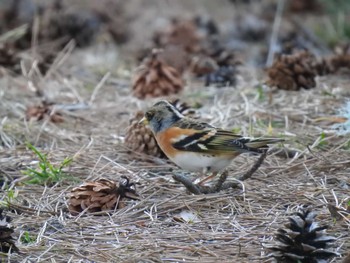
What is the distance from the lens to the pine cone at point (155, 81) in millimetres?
6926

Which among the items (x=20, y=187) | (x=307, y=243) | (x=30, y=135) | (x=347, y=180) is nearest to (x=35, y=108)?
(x=30, y=135)

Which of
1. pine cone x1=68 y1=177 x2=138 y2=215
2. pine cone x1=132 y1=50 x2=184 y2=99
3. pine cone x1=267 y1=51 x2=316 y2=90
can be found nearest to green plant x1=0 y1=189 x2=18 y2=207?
pine cone x1=68 y1=177 x2=138 y2=215

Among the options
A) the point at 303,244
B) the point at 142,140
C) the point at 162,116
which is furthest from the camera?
the point at 142,140

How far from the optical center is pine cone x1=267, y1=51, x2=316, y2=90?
21.4 feet

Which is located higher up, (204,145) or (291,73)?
(204,145)

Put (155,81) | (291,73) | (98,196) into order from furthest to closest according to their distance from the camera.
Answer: (155,81)
(291,73)
(98,196)

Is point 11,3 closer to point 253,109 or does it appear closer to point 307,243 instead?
point 253,109

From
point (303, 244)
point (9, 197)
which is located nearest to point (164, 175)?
point (9, 197)

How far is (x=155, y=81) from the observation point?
Answer: 22.8 feet

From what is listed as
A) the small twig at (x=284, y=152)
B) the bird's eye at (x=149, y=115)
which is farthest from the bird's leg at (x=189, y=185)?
the small twig at (x=284, y=152)

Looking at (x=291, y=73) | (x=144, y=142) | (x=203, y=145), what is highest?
(x=203, y=145)

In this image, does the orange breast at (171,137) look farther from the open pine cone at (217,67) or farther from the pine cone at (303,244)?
the open pine cone at (217,67)

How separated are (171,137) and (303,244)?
56.4 inches

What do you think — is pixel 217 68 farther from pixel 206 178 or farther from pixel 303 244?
pixel 303 244
